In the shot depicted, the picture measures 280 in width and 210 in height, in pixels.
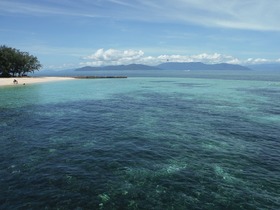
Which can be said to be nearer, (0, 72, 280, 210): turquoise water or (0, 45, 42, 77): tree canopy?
(0, 72, 280, 210): turquoise water

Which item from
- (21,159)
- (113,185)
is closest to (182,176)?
(113,185)

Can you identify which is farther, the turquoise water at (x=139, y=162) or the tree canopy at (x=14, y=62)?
the tree canopy at (x=14, y=62)

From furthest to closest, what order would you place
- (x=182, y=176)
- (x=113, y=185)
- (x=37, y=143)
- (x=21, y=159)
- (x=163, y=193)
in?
(x=37, y=143) < (x=21, y=159) < (x=182, y=176) < (x=113, y=185) < (x=163, y=193)

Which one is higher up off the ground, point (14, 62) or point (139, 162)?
point (14, 62)

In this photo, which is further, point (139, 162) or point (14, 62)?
point (14, 62)

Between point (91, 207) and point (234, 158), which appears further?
point (234, 158)

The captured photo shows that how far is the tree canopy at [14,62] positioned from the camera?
6029 inches

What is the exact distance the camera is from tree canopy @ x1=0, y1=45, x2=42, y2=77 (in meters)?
153

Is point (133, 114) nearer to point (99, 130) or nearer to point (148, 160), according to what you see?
point (99, 130)

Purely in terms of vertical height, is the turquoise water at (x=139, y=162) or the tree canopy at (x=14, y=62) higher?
the tree canopy at (x=14, y=62)

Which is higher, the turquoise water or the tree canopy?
the tree canopy

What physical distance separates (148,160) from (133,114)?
27.4 m

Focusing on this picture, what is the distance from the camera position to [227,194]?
69.1 ft

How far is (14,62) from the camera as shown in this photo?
519ft
